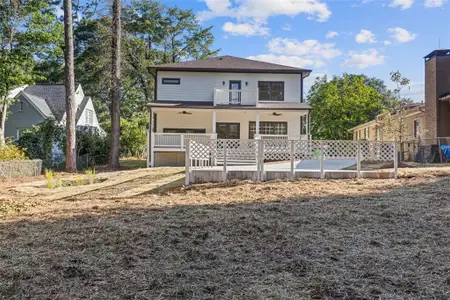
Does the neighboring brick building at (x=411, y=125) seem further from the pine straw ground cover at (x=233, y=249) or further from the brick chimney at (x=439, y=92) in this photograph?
the pine straw ground cover at (x=233, y=249)

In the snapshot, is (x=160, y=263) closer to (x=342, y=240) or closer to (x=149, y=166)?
(x=342, y=240)

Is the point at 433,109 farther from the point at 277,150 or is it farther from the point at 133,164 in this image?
the point at 133,164

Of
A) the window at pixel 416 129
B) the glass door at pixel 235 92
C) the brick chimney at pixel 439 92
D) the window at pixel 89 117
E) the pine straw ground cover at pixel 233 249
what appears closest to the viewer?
the pine straw ground cover at pixel 233 249

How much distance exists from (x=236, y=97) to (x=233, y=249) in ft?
53.7

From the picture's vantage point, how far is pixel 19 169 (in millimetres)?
14672

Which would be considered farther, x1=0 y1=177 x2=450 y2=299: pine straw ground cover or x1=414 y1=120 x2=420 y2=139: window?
x1=414 y1=120 x2=420 y2=139: window

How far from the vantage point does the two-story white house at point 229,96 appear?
2014 cm

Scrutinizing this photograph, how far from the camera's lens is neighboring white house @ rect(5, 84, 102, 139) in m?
26.9

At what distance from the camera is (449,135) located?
58.3 ft

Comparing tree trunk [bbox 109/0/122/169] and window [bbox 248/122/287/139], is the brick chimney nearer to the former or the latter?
window [bbox 248/122/287/139]

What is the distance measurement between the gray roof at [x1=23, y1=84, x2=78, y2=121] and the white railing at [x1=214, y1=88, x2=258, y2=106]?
1467cm

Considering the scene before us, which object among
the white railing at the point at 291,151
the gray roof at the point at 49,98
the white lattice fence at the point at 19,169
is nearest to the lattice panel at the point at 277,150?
the white railing at the point at 291,151

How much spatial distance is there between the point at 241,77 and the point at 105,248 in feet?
57.2

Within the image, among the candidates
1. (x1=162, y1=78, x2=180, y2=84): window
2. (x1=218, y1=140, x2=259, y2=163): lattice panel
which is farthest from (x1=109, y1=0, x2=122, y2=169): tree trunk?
(x1=218, y1=140, x2=259, y2=163): lattice panel
